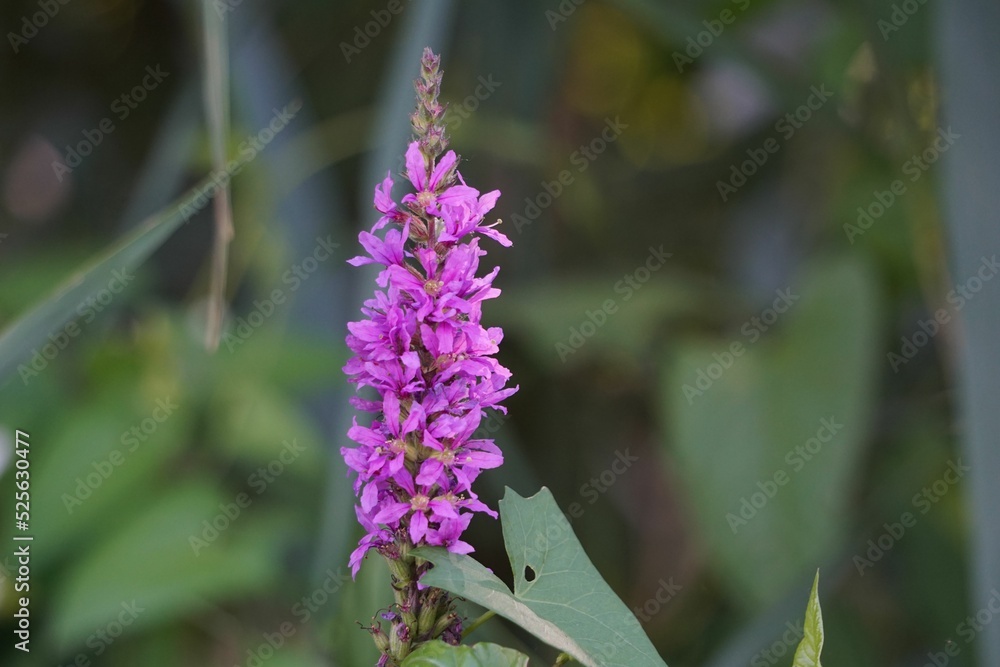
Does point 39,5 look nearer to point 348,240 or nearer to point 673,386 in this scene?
point 348,240

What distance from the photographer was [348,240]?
5.35 ft

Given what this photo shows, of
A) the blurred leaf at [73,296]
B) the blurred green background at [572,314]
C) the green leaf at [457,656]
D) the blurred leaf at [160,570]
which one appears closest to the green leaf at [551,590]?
the green leaf at [457,656]

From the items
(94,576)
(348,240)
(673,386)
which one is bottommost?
(94,576)

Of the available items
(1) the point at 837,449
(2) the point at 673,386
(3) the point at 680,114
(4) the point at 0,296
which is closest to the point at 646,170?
(3) the point at 680,114

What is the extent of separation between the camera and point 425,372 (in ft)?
1.46

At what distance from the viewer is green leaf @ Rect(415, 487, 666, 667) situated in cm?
40

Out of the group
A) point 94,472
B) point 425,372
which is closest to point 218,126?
point 425,372

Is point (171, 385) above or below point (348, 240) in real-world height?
below

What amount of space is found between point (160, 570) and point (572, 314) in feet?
2.74

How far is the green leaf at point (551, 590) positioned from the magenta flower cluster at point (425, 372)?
3 centimetres

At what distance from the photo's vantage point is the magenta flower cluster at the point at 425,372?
43 centimetres

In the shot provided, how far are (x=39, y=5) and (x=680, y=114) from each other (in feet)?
4.99

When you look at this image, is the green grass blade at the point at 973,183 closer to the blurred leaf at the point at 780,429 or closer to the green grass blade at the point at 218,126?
the blurred leaf at the point at 780,429

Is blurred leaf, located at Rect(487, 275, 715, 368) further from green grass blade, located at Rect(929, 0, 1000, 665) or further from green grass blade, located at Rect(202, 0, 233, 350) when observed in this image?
green grass blade, located at Rect(202, 0, 233, 350)
